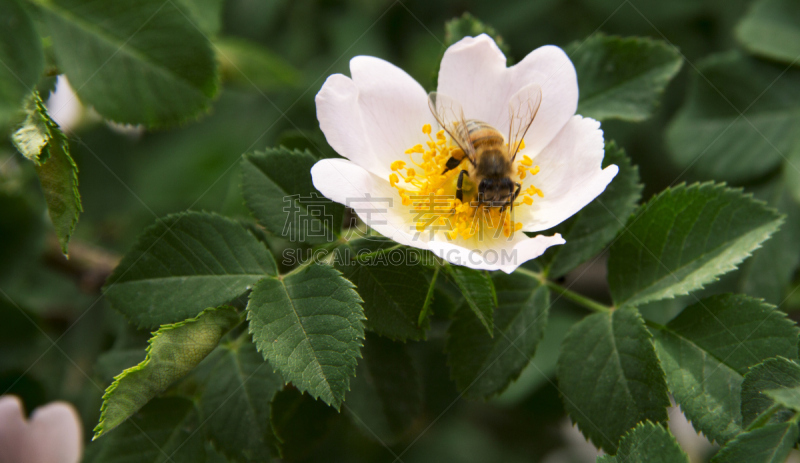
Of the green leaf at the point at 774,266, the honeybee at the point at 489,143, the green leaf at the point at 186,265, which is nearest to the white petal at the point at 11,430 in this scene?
the green leaf at the point at 186,265

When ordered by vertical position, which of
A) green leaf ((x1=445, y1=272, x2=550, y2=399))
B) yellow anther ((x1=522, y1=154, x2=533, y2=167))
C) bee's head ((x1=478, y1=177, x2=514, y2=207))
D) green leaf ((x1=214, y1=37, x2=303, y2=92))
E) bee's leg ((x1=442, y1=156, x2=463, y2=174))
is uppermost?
green leaf ((x1=214, y1=37, x2=303, y2=92))

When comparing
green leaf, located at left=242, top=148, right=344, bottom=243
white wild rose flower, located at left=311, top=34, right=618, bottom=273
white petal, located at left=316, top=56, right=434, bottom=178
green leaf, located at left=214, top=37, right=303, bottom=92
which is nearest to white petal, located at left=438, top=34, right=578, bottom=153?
white wild rose flower, located at left=311, top=34, right=618, bottom=273

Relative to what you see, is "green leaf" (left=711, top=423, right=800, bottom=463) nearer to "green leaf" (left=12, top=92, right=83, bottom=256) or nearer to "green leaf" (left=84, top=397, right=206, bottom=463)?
"green leaf" (left=84, top=397, right=206, bottom=463)

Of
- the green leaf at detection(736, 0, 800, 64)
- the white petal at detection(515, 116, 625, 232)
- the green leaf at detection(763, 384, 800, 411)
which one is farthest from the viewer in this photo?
the green leaf at detection(736, 0, 800, 64)

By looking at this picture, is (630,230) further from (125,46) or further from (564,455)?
(564,455)

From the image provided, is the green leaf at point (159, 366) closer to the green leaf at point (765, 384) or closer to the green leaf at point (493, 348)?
the green leaf at point (493, 348)

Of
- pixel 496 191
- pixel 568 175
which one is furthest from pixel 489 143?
pixel 568 175
